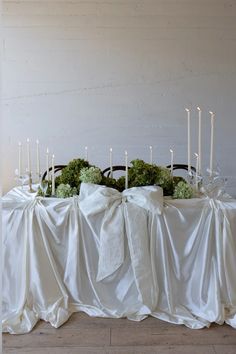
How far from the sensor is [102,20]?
12.4 ft

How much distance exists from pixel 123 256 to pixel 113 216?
0.23m

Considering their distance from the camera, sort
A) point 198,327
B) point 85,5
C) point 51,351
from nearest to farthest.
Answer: point 51,351 → point 198,327 → point 85,5

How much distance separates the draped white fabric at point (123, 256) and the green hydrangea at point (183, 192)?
8 cm

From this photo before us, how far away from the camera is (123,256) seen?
6.27 ft

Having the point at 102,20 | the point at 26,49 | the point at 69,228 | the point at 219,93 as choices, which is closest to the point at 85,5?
the point at 102,20

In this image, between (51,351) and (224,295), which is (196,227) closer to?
(224,295)

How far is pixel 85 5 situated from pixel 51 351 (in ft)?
11.4

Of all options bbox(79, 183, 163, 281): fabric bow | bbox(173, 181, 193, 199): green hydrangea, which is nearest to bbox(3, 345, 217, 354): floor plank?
bbox(79, 183, 163, 281): fabric bow

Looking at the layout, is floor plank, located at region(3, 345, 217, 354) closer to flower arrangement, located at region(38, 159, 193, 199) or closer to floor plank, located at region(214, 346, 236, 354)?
floor plank, located at region(214, 346, 236, 354)

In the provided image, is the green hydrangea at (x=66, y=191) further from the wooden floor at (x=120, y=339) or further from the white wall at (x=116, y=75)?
the white wall at (x=116, y=75)

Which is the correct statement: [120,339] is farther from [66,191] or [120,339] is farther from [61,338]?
[66,191]

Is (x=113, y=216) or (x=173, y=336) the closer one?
(x=173, y=336)

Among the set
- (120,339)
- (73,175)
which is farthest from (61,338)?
(73,175)

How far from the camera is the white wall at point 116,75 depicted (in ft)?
12.4
